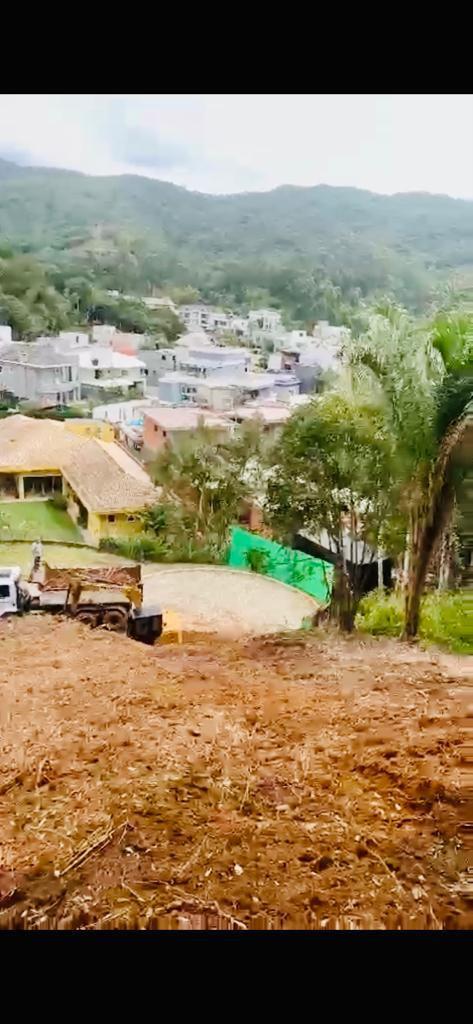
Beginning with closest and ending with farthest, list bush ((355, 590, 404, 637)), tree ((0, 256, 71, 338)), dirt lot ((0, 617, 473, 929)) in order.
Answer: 1. dirt lot ((0, 617, 473, 929))
2. tree ((0, 256, 71, 338))
3. bush ((355, 590, 404, 637))

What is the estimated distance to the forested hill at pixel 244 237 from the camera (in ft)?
6.84

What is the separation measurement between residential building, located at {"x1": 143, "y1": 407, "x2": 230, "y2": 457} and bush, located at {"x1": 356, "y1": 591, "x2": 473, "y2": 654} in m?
0.50

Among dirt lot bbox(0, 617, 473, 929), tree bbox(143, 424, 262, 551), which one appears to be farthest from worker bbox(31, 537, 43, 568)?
tree bbox(143, 424, 262, 551)

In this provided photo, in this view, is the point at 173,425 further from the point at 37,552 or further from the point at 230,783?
the point at 230,783

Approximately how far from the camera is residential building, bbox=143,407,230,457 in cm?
217

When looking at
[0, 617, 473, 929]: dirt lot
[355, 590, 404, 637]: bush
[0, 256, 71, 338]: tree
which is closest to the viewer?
[0, 617, 473, 929]: dirt lot

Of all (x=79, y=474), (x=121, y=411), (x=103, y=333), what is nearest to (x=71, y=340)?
(x=103, y=333)

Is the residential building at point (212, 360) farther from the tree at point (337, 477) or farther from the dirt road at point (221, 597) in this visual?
the dirt road at point (221, 597)

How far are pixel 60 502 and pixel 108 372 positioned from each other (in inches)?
11.6

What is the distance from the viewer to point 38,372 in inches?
84.8

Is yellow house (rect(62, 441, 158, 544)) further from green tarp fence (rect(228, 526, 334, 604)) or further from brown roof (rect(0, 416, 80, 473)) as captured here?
green tarp fence (rect(228, 526, 334, 604))
